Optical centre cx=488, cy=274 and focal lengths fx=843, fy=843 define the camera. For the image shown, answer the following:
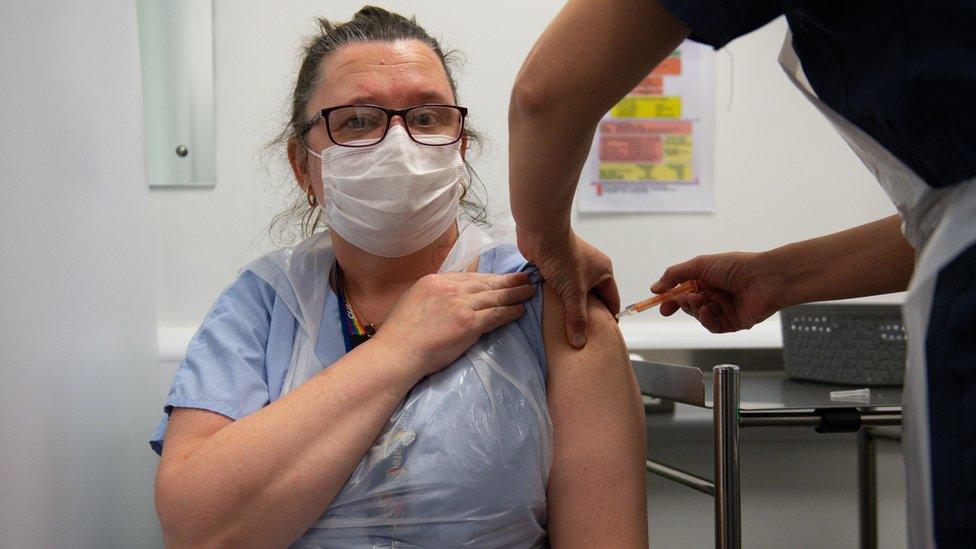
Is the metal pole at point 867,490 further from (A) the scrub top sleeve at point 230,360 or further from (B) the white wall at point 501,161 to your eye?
(A) the scrub top sleeve at point 230,360

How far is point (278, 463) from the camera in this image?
3.45ft

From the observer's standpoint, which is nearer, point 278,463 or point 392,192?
point 278,463

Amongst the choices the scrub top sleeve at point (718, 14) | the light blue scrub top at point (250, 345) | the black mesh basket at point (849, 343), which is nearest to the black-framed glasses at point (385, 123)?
the light blue scrub top at point (250, 345)

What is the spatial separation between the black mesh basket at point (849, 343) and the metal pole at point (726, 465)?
73cm

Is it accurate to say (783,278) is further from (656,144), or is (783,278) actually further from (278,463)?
(656,144)

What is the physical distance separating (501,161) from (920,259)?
147 cm

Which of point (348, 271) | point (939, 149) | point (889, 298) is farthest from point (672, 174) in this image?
point (939, 149)

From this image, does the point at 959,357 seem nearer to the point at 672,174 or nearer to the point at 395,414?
the point at 395,414

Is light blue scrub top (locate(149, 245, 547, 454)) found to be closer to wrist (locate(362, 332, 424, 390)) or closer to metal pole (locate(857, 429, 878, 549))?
wrist (locate(362, 332, 424, 390))

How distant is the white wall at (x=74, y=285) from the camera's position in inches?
49.2

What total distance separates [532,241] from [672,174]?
120 centimetres

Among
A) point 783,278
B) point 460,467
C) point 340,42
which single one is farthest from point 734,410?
point 340,42

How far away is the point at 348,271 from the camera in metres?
1.39

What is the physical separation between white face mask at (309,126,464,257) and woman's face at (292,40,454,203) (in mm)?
47
